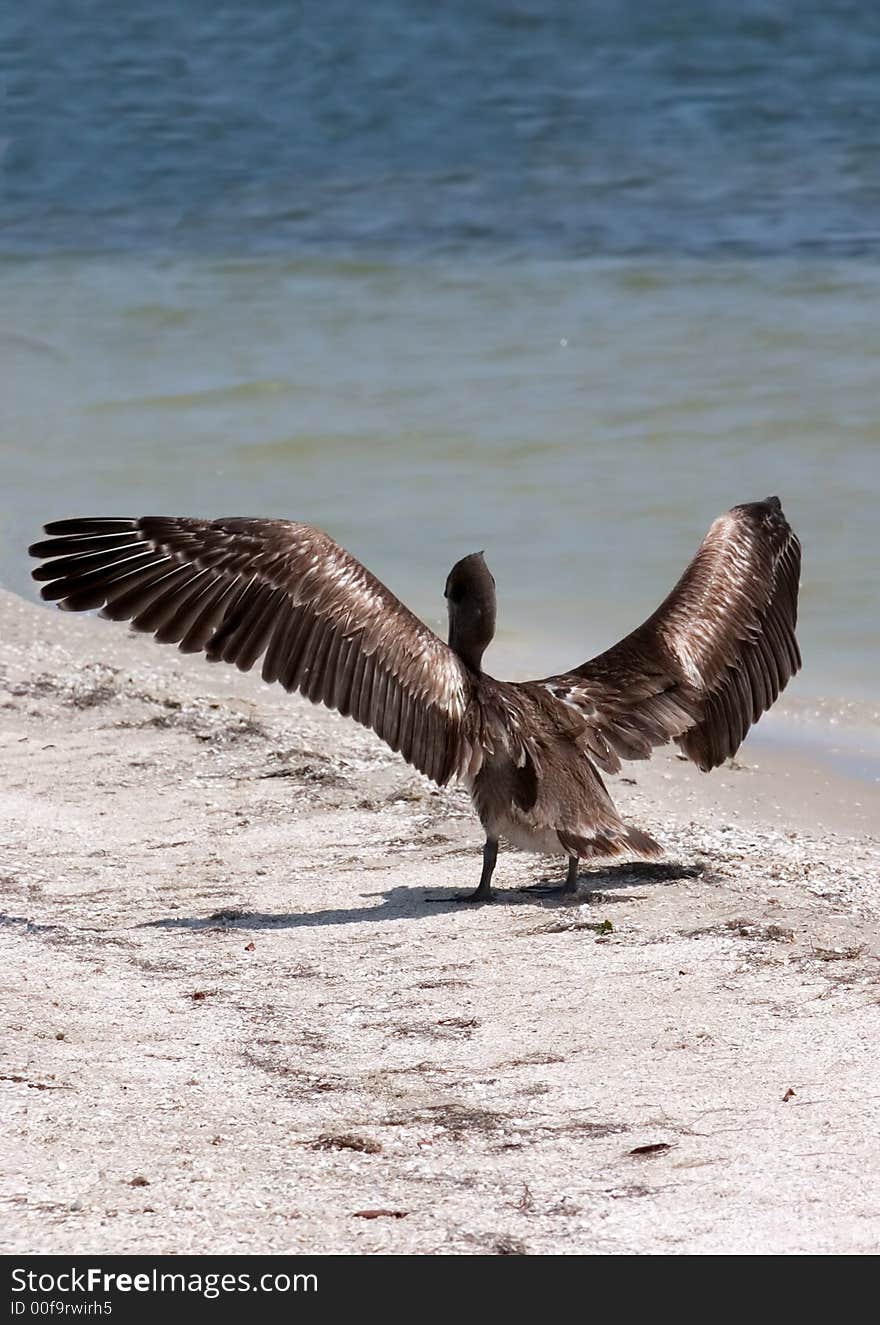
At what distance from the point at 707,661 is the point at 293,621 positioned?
151 centimetres

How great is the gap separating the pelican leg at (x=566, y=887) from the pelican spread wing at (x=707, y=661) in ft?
1.19

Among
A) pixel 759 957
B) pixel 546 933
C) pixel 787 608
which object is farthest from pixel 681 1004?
pixel 787 608

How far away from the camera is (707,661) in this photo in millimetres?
6465

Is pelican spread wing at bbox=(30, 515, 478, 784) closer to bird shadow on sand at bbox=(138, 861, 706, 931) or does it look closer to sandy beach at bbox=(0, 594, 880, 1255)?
bird shadow on sand at bbox=(138, 861, 706, 931)

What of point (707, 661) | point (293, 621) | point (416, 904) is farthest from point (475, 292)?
point (416, 904)

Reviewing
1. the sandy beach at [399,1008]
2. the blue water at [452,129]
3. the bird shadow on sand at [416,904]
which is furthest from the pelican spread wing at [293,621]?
A: the blue water at [452,129]

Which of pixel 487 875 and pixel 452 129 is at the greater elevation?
pixel 452 129

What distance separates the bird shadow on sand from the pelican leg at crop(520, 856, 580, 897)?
2 cm

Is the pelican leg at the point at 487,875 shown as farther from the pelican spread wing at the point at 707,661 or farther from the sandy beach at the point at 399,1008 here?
the pelican spread wing at the point at 707,661

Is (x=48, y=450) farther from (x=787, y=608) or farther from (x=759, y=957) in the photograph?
(x=759, y=957)

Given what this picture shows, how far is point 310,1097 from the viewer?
14.1 ft

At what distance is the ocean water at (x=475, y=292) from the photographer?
11844mm

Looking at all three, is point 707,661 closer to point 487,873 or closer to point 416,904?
point 487,873
